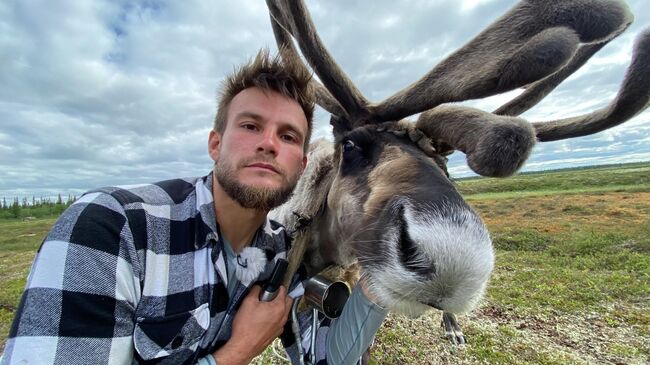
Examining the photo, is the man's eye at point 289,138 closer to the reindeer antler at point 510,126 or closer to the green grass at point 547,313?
the reindeer antler at point 510,126

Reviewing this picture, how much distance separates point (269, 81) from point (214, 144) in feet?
2.15

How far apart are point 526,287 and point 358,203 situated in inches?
306

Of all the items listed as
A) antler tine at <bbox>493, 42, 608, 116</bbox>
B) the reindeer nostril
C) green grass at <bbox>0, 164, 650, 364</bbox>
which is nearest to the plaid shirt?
the reindeer nostril

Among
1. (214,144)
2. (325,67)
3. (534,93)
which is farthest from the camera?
(534,93)

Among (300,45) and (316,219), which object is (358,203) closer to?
(316,219)

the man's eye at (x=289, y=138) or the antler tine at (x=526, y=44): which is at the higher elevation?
the antler tine at (x=526, y=44)

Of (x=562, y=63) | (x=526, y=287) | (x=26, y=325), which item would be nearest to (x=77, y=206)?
(x=26, y=325)

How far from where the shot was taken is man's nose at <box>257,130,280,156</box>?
2281mm

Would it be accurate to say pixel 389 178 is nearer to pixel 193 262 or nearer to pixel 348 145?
pixel 348 145

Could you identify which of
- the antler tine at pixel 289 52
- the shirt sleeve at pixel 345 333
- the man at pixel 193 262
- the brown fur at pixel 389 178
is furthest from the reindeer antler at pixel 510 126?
the shirt sleeve at pixel 345 333

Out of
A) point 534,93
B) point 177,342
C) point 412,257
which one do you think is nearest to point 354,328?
point 412,257

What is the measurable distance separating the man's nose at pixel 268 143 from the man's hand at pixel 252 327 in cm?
95

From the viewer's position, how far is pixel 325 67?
9.71ft

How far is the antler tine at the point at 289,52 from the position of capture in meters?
2.90
